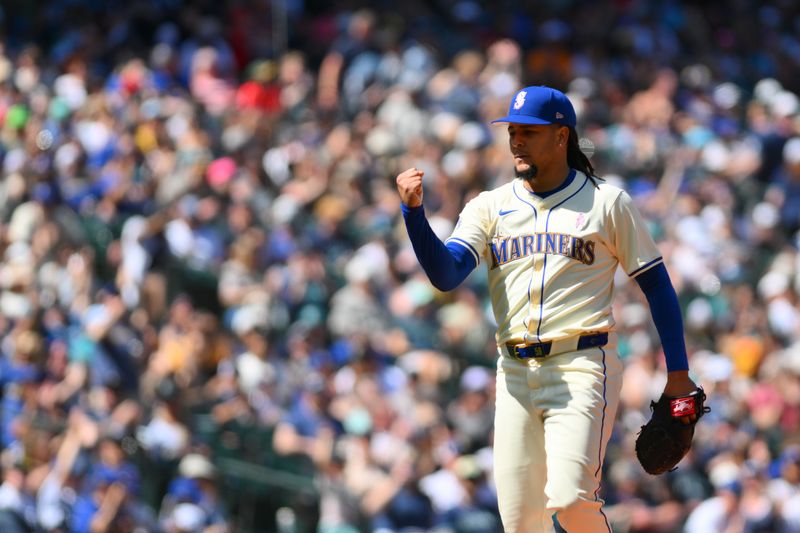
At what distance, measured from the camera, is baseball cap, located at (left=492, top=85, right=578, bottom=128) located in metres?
5.30

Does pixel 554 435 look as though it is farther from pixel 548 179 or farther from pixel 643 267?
pixel 548 179

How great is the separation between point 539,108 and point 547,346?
0.88 meters

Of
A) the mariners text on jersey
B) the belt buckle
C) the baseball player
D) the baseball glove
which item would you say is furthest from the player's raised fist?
the baseball glove

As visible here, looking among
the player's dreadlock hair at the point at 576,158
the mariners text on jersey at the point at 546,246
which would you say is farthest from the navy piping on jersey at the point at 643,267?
the player's dreadlock hair at the point at 576,158

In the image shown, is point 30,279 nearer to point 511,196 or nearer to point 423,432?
point 423,432

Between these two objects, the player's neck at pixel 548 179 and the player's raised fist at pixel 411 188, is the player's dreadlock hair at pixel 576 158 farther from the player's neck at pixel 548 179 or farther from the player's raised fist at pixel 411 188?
the player's raised fist at pixel 411 188

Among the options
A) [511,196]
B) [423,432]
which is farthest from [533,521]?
[423,432]

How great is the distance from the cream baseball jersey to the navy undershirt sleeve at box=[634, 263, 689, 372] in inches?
2.1

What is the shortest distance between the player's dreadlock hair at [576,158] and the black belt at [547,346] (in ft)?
2.02

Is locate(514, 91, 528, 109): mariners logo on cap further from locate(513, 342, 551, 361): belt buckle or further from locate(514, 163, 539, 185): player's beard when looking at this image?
locate(513, 342, 551, 361): belt buckle

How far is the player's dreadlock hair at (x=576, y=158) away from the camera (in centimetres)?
554

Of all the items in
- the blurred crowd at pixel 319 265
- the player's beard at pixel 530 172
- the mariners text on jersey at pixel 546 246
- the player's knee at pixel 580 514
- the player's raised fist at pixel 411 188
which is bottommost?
the blurred crowd at pixel 319 265

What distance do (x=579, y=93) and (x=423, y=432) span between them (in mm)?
5973

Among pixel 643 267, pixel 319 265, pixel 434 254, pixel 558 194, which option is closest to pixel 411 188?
pixel 434 254
